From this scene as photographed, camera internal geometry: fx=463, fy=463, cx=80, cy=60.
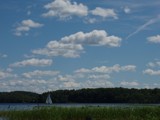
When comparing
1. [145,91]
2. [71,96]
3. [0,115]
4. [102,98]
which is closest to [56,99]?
[71,96]

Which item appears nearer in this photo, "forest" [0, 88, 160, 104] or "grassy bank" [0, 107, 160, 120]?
"grassy bank" [0, 107, 160, 120]

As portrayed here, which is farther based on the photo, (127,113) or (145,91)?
(145,91)

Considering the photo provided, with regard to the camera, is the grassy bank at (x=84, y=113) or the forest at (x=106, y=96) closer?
the grassy bank at (x=84, y=113)

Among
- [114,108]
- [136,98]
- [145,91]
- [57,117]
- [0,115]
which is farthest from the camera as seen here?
[145,91]

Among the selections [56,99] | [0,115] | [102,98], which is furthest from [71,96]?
[0,115]

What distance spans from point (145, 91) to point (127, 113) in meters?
95.5

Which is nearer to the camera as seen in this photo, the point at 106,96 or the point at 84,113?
the point at 84,113

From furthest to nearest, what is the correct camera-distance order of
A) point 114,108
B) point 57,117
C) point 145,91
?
point 145,91 → point 114,108 → point 57,117

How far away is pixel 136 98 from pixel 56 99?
2534 centimetres

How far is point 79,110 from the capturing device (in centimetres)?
3388

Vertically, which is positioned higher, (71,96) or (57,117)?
(71,96)

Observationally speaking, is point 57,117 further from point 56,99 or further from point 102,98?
point 56,99

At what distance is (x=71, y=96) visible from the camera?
13175 centimetres

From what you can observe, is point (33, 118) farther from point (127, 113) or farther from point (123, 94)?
point (123, 94)
